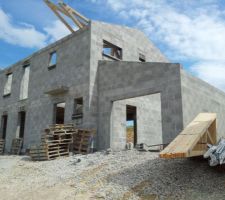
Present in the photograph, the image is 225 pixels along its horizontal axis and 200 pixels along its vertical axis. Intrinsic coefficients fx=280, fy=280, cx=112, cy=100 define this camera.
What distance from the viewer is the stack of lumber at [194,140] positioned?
22.6 feet

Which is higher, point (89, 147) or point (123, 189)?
point (89, 147)

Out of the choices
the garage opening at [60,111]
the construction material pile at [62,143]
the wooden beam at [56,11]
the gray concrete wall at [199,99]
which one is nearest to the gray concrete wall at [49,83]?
the construction material pile at [62,143]

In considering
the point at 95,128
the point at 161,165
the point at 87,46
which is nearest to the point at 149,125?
the point at 95,128

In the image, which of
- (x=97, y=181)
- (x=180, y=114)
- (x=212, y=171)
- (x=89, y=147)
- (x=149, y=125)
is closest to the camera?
(x=212, y=171)

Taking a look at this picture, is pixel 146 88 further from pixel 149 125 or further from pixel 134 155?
pixel 149 125

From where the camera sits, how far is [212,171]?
759 centimetres

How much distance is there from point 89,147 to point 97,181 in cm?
594

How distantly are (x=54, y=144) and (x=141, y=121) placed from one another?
6303mm

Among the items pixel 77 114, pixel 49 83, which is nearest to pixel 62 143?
pixel 77 114

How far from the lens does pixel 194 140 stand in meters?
7.25

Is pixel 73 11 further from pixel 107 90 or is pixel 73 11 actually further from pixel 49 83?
pixel 107 90

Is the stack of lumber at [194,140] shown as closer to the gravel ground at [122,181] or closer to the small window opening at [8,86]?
the gravel ground at [122,181]

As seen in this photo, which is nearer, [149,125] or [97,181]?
[97,181]

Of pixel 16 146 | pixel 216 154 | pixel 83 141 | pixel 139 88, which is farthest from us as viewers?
pixel 16 146
